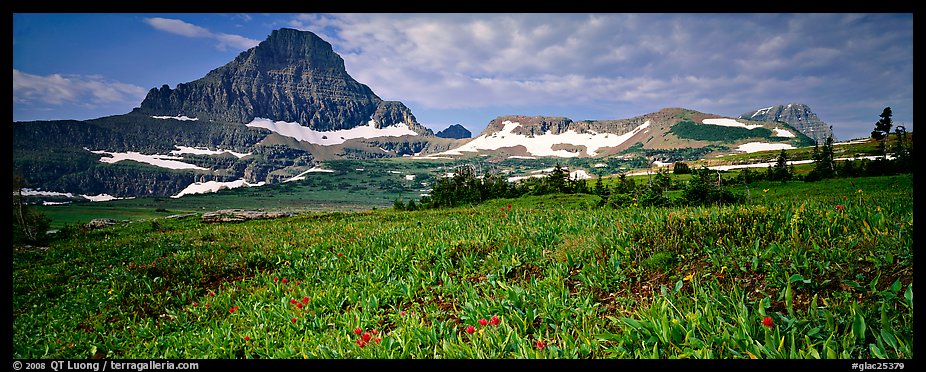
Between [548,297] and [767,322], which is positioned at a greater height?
[767,322]

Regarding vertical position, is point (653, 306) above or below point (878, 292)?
below

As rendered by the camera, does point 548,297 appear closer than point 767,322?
No

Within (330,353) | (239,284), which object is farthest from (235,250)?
(330,353)

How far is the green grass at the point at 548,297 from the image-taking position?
3756 mm

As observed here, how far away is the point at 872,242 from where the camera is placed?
4617 mm

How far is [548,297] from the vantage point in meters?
5.02

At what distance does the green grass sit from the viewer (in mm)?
3756

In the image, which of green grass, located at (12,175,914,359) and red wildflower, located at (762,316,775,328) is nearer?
red wildflower, located at (762,316,775,328)

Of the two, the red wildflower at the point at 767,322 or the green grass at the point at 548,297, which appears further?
the green grass at the point at 548,297
